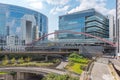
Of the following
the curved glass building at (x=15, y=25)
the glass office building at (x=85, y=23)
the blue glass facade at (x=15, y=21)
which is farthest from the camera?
the curved glass building at (x=15, y=25)

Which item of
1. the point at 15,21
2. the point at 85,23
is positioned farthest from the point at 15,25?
the point at 85,23

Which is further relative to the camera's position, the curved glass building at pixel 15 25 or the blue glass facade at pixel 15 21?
the curved glass building at pixel 15 25

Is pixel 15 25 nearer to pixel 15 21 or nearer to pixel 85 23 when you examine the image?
pixel 15 21

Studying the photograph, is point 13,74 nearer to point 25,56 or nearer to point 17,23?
point 25,56

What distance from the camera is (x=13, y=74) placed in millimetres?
48156

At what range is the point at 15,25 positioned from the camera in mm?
151750

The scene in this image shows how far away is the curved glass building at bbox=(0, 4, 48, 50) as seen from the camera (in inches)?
5723

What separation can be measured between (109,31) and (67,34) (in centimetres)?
3301

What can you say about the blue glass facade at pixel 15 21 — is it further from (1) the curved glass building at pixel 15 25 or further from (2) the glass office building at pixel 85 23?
(2) the glass office building at pixel 85 23

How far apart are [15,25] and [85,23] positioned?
2115 inches

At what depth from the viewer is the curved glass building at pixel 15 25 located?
145 meters

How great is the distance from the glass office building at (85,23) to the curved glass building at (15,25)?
1102 inches

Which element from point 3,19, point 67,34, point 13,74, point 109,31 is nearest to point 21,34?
point 3,19

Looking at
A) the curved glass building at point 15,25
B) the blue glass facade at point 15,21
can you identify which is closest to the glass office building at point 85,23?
the curved glass building at point 15,25
